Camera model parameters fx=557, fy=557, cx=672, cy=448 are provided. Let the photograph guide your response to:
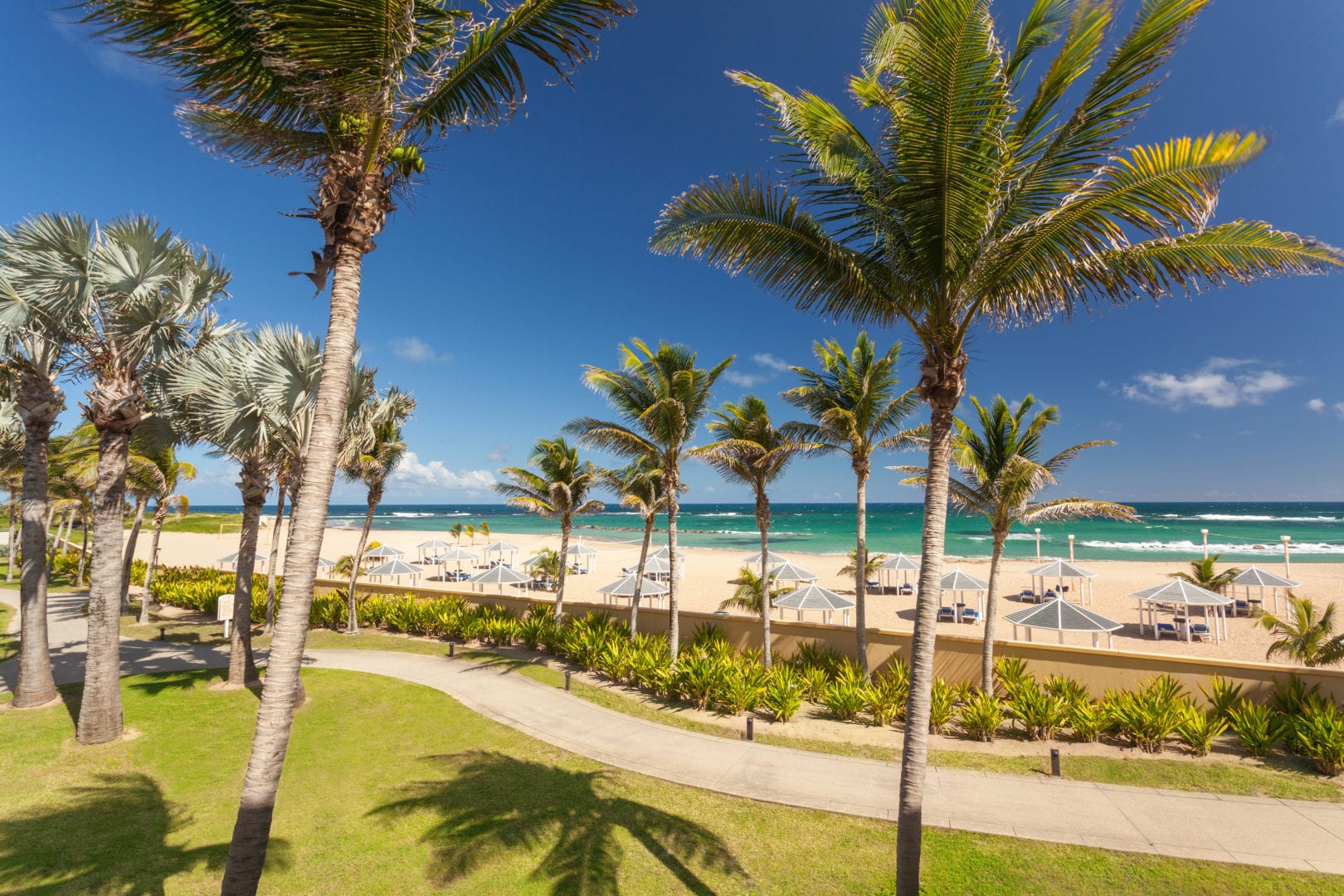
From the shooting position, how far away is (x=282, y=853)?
675 cm

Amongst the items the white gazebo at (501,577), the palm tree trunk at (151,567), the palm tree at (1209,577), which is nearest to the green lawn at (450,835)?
the white gazebo at (501,577)

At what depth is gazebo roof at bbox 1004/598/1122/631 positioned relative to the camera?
47.0 feet

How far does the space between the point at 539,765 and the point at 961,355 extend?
30.5 feet

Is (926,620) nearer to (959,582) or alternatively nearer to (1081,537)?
(959,582)

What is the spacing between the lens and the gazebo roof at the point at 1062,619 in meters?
14.3

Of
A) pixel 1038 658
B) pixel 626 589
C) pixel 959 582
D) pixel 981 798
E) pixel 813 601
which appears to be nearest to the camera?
pixel 981 798

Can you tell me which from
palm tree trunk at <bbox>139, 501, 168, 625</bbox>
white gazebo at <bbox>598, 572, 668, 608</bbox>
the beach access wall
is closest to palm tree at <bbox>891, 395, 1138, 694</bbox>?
the beach access wall

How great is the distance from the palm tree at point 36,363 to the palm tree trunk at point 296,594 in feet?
27.3

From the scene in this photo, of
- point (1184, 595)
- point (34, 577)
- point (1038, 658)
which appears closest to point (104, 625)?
point (34, 577)

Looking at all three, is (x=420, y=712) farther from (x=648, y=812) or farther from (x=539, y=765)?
(x=648, y=812)

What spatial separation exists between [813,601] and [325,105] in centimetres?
1710

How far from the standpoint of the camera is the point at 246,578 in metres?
12.4

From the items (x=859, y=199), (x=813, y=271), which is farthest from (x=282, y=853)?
(x=859, y=199)

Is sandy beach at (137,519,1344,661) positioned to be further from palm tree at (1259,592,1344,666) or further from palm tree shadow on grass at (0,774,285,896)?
palm tree shadow on grass at (0,774,285,896)
